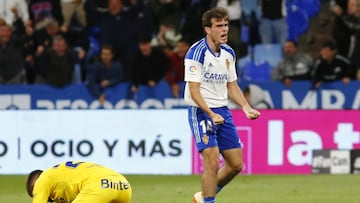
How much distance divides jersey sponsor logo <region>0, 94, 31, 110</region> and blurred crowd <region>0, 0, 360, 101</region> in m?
0.53

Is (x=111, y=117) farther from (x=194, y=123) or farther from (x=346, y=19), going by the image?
(x=194, y=123)

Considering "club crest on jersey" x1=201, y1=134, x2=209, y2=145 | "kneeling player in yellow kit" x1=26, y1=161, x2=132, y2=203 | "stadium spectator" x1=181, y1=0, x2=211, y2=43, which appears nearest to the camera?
"kneeling player in yellow kit" x1=26, y1=161, x2=132, y2=203

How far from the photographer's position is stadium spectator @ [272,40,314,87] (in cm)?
2084

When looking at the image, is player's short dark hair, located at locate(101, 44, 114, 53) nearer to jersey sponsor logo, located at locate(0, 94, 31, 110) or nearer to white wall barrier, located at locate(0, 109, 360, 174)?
jersey sponsor logo, located at locate(0, 94, 31, 110)

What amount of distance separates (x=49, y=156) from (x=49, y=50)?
3256 millimetres

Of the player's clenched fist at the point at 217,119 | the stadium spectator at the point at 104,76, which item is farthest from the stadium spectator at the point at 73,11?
the player's clenched fist at the point at 217,119

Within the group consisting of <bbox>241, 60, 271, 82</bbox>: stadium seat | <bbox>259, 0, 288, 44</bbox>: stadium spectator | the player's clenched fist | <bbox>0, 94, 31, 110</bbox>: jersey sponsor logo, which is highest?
<bbox>259, 0, 288, 44</bbox>: stadium spectator

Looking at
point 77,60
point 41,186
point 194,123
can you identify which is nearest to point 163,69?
point 77,60

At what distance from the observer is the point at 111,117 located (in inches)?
746

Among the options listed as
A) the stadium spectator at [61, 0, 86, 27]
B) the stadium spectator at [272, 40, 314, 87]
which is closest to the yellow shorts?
the stadium spectator at [272, 40, 314, 87]

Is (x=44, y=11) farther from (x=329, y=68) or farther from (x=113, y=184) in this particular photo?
(x=113, y=184)

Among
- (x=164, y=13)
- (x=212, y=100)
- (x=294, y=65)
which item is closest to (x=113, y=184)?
(x=212, y=100)

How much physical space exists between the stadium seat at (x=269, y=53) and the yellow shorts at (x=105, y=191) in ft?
37.3

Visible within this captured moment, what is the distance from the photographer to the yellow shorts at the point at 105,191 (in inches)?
402
